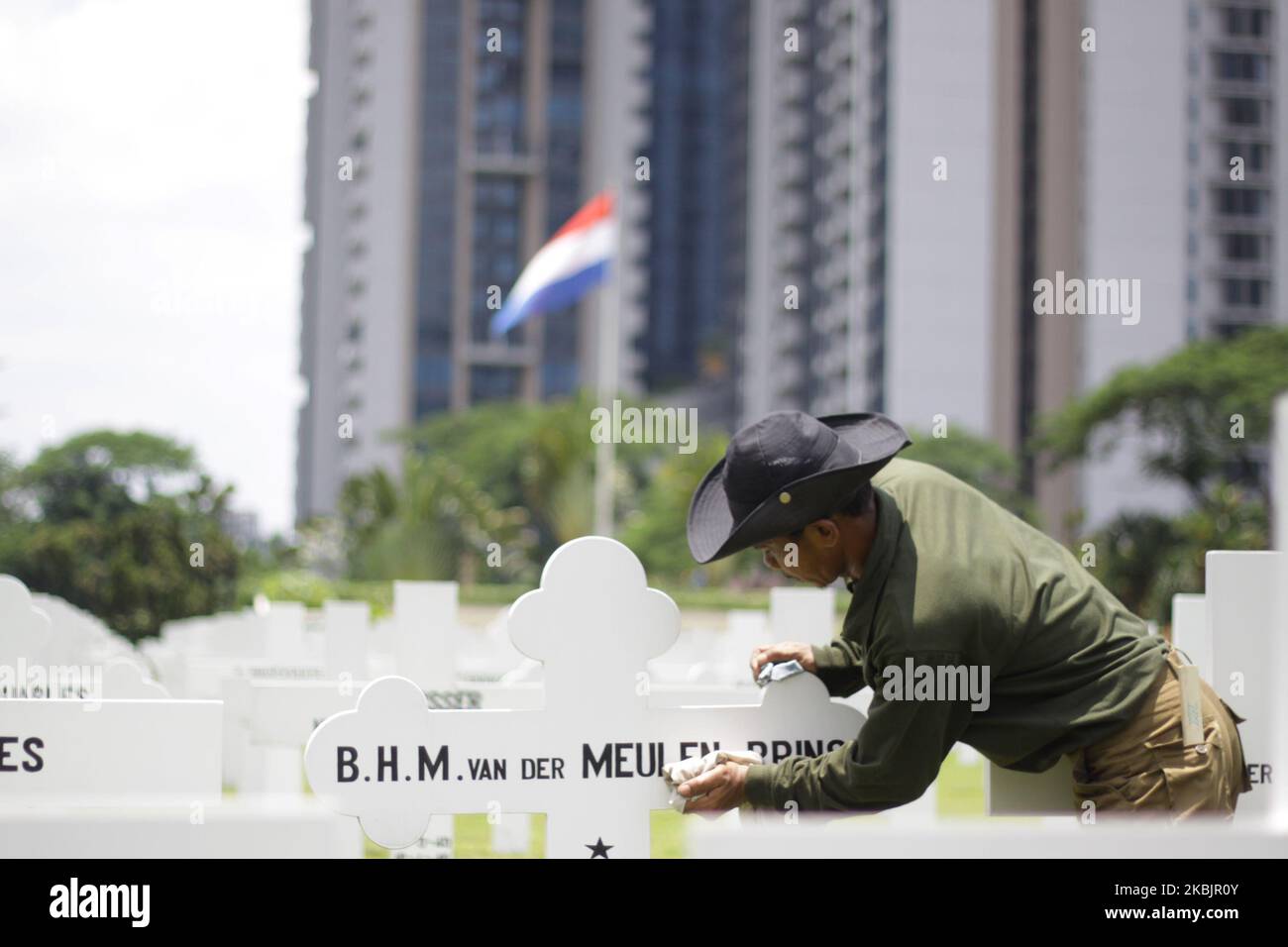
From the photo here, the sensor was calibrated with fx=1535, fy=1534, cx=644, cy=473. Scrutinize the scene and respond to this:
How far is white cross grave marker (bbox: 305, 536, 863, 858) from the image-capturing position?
10.9 feet

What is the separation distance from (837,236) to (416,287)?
2302 centimetres

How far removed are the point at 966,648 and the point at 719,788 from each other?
1.96 feet

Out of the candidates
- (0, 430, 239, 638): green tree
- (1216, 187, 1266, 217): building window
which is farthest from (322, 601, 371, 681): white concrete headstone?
(1216, 187, 1266, 217): building window

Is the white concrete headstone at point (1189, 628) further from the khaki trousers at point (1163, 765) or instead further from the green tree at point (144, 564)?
the green tree at point (144, 564)

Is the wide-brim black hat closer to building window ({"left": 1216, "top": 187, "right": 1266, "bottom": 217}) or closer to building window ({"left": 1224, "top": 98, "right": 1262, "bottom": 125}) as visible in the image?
building window ({"left": 1216, "top": 187, "right": 1266, "bottom": 217})

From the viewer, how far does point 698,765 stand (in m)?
3.29

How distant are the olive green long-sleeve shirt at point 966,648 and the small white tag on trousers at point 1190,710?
0.06 meters

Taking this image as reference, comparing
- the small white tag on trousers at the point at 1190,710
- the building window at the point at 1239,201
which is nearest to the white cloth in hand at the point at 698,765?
the small white tag on trousers at the point at 1190,710

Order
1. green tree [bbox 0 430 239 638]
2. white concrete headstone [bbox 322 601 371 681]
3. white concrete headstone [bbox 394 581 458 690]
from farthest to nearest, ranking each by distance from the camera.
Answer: green tree [bbox 0 430 239 638]
white concrete headstone [bbox 322 601 371 681]
white concrete headstone [bbox 394 581 458 690]

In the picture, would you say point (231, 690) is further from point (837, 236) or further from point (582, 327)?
point (582, 327)

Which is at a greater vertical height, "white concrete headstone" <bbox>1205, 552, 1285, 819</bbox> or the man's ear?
the man's ear

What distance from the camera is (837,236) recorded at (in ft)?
211

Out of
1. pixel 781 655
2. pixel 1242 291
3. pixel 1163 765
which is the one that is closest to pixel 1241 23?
pixel 1242 291

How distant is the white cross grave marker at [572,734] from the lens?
3.32 meters
